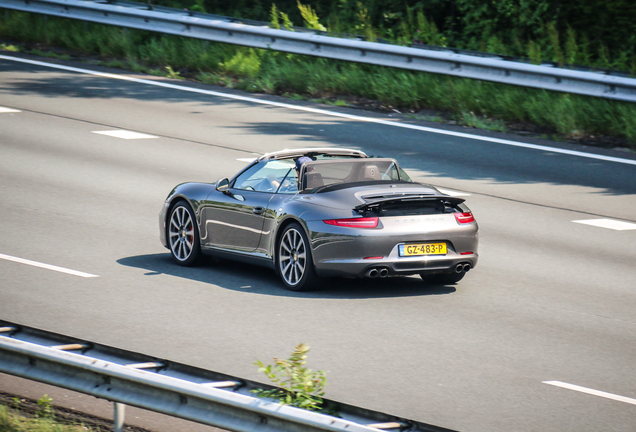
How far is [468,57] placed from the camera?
58.9 feet

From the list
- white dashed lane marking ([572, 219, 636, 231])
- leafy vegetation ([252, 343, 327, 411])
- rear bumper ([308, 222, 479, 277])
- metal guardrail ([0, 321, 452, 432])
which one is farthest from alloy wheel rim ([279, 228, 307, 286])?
white dashed lane marking ([572, 219, 636, 231])

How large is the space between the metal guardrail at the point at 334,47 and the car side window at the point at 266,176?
8.16 meters

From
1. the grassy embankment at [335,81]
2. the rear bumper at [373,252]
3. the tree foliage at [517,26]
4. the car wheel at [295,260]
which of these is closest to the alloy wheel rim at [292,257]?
the car wheel at [295,260]

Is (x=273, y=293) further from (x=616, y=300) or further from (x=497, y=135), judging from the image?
(x=497, y=135)

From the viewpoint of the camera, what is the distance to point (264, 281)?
994 cm

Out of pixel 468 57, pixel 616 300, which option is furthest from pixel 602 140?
pixel 616 300

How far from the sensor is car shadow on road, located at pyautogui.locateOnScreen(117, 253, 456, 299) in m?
9.41

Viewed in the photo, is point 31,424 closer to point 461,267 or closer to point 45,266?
point 45,266

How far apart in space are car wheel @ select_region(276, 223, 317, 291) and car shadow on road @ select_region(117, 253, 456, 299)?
0.11 m

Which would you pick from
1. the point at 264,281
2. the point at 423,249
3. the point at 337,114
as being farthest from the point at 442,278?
the point at 337,114

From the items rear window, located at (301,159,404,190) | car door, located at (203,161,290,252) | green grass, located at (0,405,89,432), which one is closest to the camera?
green grass, located at (0,405,89,432)

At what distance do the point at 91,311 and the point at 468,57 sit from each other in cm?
1126

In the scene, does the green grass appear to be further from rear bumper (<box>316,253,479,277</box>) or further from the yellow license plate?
the yellow license plate

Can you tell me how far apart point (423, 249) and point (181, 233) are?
304 centimetres
